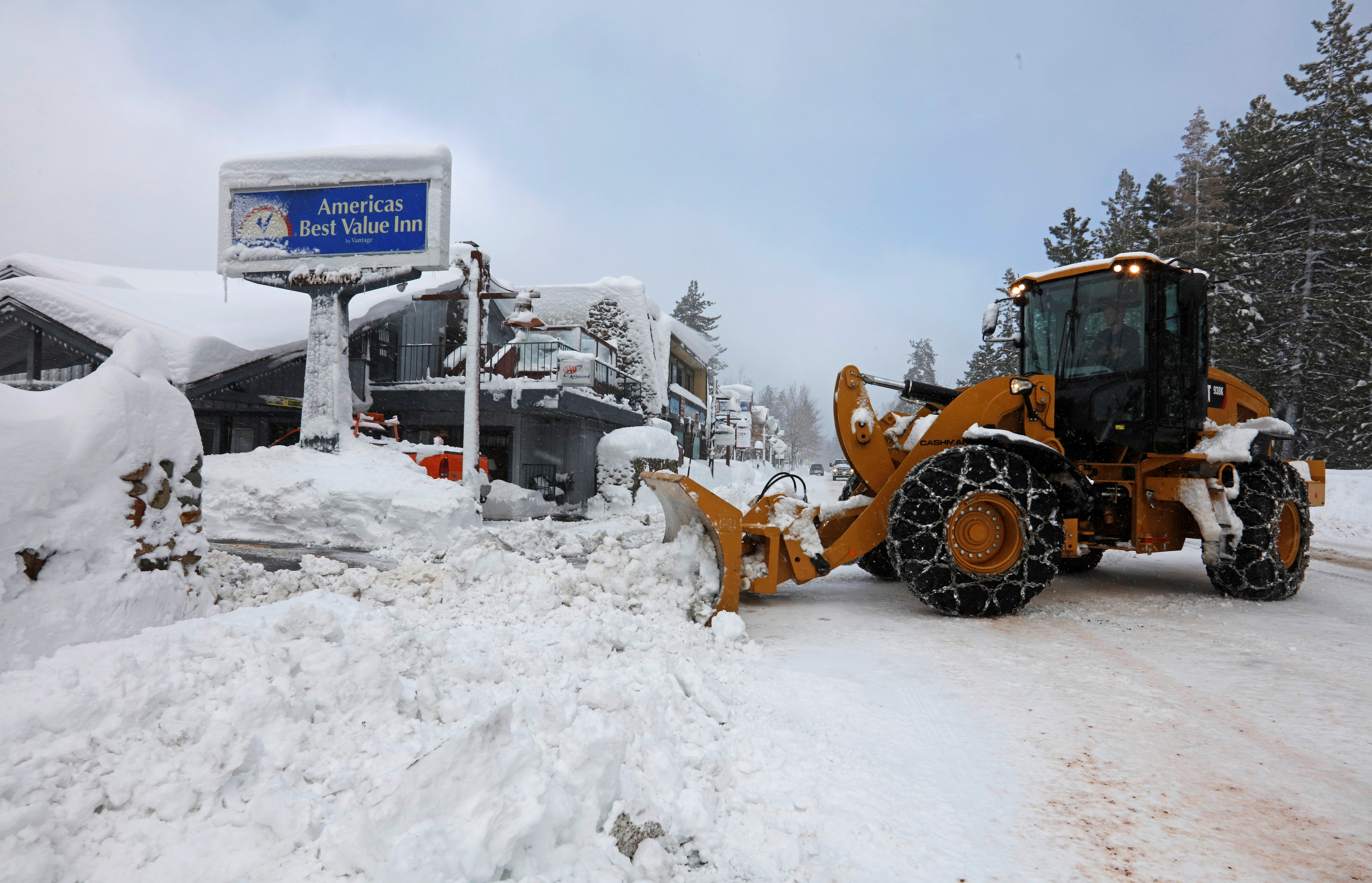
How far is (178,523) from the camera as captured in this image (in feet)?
12.2

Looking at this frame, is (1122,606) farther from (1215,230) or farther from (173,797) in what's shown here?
(1215,230)

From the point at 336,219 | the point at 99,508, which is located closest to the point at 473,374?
the point at 336,219

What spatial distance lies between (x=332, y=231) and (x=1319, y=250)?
93.9ft

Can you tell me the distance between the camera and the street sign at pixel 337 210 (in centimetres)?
1207

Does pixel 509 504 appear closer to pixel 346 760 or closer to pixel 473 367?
pixel 473 367

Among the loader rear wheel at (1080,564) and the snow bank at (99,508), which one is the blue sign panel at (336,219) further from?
the loader rear wheel at (1080,564)

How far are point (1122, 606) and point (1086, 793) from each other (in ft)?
14.7

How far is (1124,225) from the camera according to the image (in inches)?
1464

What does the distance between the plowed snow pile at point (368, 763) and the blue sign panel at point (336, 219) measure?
400 inches

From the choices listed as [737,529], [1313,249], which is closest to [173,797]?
[737,529]

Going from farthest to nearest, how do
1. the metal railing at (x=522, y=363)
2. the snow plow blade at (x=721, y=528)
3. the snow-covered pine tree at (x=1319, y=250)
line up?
1. the snow-covered pine tree at (x=1319, y=250)
2. the metal railing at (x=522, y=363)
3. the snow plow blade at (x=721, y=528)

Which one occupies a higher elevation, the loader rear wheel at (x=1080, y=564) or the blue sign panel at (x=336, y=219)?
the blue sign panel at (x=336, y=219)

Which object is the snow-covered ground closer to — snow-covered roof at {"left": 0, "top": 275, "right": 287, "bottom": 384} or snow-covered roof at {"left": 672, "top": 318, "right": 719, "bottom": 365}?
snow-covered roof at {"left": 0, "top": 275, "right": 287, "bottom": 384}

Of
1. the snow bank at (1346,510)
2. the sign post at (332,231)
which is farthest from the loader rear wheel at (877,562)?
the snow bank at (1346,510)
